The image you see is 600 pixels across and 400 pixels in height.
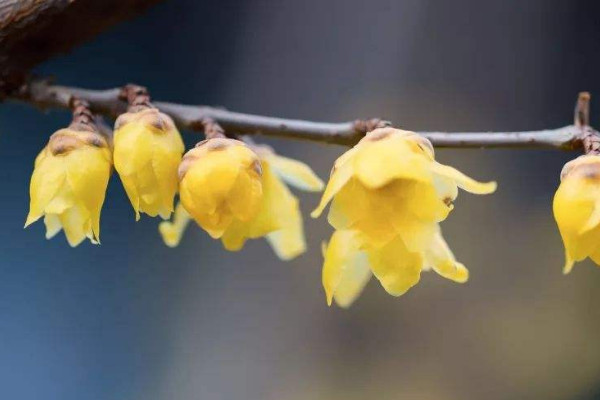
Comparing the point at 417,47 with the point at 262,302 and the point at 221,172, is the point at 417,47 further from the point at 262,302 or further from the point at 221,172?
the point at 221,172

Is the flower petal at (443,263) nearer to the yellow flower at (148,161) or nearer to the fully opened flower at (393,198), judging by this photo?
the fully opened flower at (393,198)

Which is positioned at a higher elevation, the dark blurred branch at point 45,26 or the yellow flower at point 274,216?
the dark blurred branch at point 45,26

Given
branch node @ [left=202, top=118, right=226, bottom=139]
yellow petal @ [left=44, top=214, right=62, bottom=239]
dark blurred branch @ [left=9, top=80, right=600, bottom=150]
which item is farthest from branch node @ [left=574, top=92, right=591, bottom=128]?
yellow petal @ [left=44, top=214, right=62, bottom=239]

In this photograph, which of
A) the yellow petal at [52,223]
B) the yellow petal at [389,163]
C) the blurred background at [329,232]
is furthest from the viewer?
the blurred background at [329,232]

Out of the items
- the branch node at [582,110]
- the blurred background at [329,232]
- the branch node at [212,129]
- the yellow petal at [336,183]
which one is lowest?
the blurred background at [329,232]

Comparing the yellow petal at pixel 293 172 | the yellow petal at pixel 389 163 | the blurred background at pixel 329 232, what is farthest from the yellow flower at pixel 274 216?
the blurred background at pixel 329 232
